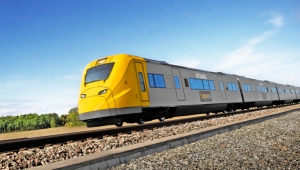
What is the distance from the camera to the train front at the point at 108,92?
10.6 meters

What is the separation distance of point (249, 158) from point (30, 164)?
12.3 feet

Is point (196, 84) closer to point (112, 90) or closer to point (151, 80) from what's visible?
point (151, 80)

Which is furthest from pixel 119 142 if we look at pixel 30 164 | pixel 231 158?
pixel 231 158

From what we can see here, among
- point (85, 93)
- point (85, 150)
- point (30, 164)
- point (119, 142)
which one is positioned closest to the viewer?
point (30, 164)

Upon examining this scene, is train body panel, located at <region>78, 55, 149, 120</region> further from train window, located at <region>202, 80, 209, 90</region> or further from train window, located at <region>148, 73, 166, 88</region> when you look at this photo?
train window, located at <region>202, 80, 209, 90</region>

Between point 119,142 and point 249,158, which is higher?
point 119,142

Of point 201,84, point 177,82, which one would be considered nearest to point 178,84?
point 177,82

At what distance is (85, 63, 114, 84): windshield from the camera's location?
1150cm

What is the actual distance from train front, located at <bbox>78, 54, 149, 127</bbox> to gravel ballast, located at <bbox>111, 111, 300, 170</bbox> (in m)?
5.08

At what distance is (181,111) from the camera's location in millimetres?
15062

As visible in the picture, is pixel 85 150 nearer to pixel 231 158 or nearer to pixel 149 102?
pixel 231 158

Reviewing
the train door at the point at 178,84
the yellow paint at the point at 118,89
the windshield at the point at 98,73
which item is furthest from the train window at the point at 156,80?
the windshield at the point at 98,73

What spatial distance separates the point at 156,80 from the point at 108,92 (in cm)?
322

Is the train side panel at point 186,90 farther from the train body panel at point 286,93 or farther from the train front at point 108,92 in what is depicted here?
the train body panel at point 286,93
